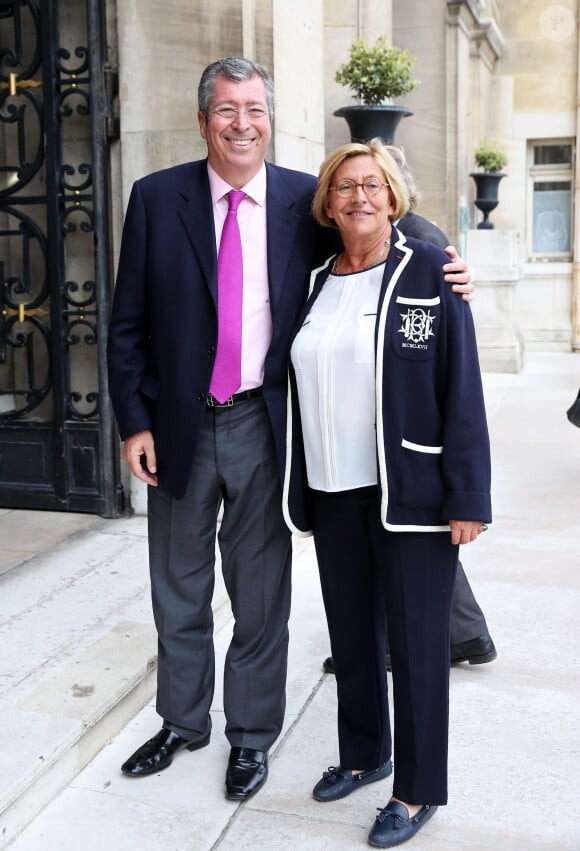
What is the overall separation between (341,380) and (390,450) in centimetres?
22

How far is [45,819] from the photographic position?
3.06 meters

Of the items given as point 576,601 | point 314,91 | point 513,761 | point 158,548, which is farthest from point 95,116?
point 513,761

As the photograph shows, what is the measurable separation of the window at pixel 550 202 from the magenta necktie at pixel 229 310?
14.2 m

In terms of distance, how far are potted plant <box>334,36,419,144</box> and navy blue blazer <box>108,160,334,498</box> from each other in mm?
6026

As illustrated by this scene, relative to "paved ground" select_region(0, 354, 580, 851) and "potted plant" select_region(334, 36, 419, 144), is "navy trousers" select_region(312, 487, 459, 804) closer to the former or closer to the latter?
"paved ground" select_region(0, 354, 580, 851)

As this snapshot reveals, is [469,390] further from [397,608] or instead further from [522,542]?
[522,542]

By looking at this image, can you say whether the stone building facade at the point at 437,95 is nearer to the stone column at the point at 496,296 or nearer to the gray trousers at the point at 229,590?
the stone column at the point at 496,296

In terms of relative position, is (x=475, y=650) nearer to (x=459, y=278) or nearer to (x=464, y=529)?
(x=464, y=529)

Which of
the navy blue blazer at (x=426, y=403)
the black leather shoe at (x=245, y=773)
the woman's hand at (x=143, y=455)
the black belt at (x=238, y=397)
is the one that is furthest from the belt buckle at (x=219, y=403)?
the black leather shoe at (x=245, y=773)

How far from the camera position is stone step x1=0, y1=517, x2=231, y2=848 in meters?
3.15

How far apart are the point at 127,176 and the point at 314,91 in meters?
1.17

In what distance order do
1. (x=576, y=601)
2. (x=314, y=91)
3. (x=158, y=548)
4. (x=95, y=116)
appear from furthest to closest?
1. (x=314, y=91)
2. (x=95, y=116)
3. (x=576, y=601)
4. (x=158, y=548)

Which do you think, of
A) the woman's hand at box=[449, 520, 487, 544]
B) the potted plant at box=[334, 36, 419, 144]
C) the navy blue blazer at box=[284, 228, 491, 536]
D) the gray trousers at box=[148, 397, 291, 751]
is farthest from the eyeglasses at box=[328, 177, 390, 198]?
the potted plant at box=[334, 36, 419, 144]

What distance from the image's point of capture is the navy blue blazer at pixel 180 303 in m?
3.05
